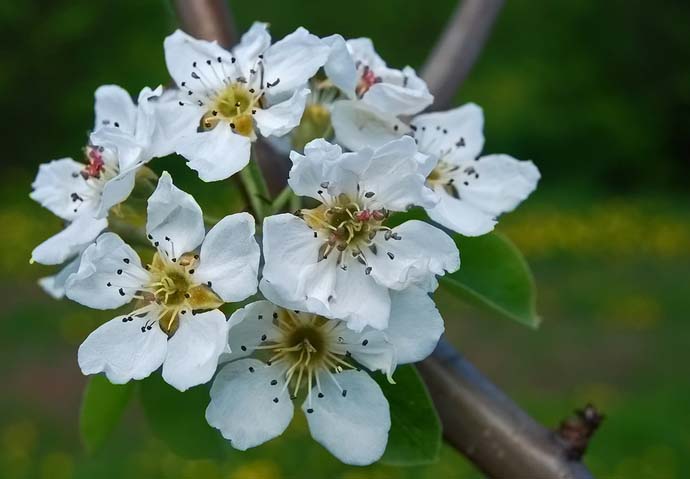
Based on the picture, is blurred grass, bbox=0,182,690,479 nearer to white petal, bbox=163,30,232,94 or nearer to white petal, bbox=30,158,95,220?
white petal, bbox=30,158,95,220

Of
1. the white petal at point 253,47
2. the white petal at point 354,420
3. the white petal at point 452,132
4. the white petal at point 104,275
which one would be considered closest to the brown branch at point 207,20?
the white petal at point 253,47

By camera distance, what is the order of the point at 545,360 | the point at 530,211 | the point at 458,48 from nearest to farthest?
1. the point at 458,48
2. the point at 545,360
3. the point at 530,211

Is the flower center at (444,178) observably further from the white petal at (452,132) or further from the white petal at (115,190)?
the white petal at (115,190)

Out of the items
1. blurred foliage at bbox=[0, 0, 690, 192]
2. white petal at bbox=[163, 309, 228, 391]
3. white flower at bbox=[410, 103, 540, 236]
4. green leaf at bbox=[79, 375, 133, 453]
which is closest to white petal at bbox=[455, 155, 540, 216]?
white flower at bbox=[410, 103, 540, 236]

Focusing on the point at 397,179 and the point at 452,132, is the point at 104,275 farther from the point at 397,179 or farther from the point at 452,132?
the point at 452,132

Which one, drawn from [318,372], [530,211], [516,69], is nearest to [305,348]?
[318,372]
